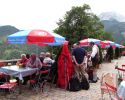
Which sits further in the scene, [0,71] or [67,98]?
[0,71]

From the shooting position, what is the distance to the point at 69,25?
65.4 meters

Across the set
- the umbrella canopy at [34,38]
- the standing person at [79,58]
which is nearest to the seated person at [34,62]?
the umbrella canopy at [34,38]

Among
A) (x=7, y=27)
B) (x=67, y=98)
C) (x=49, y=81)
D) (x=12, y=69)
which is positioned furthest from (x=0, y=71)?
(x=7, y=27)

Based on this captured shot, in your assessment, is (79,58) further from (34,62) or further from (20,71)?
(20,71)

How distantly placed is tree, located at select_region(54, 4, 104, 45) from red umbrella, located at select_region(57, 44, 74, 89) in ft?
169

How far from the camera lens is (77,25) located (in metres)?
65.1

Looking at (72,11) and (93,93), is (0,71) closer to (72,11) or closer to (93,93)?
(93,93)

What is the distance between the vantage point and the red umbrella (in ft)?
35.7

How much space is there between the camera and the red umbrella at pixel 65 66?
35.7 feet

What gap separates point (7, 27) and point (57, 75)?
2678 inches

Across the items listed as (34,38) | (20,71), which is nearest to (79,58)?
(34,38)

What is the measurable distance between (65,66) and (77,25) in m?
54.6

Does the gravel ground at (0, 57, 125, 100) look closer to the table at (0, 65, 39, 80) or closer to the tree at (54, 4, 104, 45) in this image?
the table at (0, 65, 39, 80)

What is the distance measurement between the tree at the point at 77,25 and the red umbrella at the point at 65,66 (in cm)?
5138
